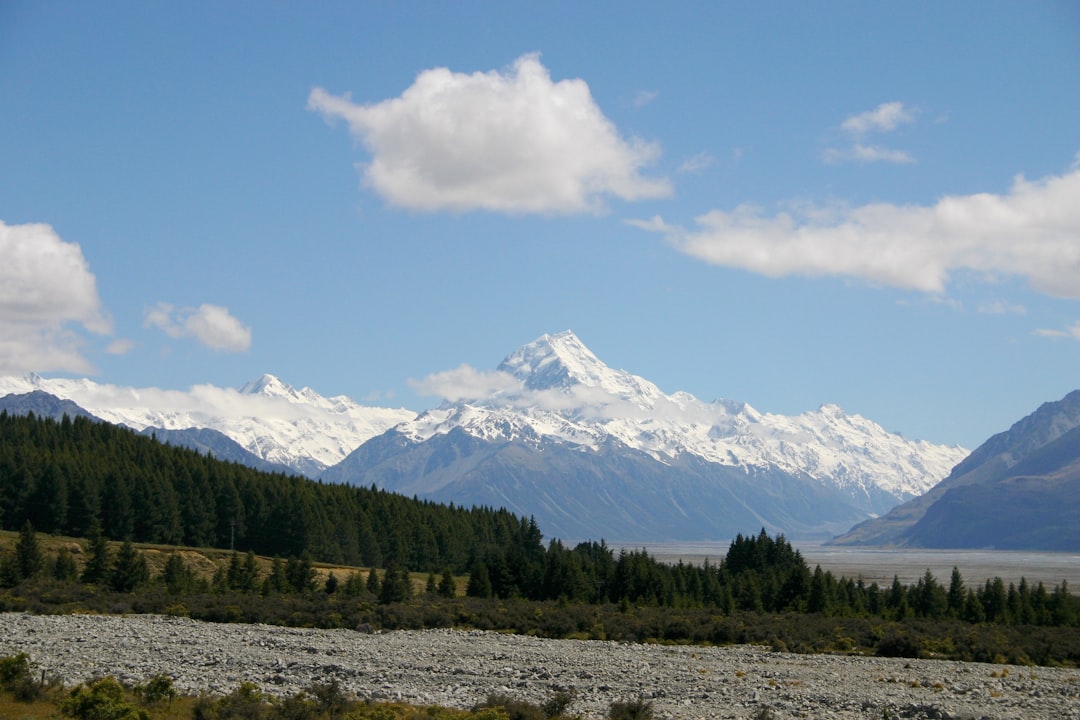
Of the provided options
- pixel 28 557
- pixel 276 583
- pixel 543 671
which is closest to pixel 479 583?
pixel 276 583

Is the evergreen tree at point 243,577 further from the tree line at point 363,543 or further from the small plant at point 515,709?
the small plant at point 515,709

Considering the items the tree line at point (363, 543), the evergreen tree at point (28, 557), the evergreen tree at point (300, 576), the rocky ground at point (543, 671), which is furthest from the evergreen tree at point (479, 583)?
the evergreen tree at point (28, 557)

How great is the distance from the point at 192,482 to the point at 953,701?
128 m

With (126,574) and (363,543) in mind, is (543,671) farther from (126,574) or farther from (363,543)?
(363,543)

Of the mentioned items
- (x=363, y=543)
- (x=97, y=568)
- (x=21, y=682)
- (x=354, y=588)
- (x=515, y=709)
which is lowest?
(x=354, y=588)

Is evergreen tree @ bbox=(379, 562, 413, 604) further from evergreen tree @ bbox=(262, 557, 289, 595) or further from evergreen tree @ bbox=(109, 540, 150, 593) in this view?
evergreen tree @ bbox=(109, 540, 150, 593)

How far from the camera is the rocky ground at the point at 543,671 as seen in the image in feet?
144

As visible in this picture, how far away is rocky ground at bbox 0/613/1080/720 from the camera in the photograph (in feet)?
144

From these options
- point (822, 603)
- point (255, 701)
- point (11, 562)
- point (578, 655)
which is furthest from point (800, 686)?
point (11, 562)

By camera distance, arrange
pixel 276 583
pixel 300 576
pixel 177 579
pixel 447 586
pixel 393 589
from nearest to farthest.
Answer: pixel 177 579
pixel 393 589
pixel 276 583
pixel 300 576
pixel 447 586

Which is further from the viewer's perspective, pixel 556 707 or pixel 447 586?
pixel 447 586

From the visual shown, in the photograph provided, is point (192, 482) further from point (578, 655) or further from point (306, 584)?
point (578, 655)

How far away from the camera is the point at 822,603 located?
10244 cm

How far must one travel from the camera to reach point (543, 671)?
5300 cm
